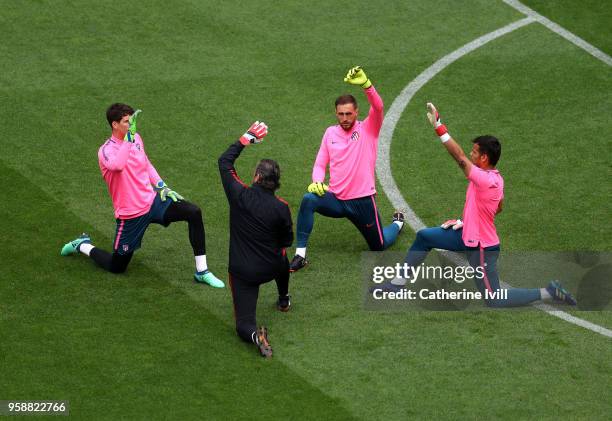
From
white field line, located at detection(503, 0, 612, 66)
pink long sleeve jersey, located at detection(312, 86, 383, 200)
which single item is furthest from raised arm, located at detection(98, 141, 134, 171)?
white field line, located at detection(503, 0, 612, 66)

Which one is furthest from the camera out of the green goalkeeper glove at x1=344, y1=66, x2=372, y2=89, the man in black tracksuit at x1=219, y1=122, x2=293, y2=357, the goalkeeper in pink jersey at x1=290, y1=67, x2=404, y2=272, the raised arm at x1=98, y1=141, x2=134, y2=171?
the goalkeeper in pink jersey at x1=290, y1=67, x2=404, y2=272

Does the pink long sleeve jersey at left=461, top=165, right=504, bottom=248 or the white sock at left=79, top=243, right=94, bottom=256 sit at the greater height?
the pink long sleeve jersey at left=461, top=165, right=504, bottom=248

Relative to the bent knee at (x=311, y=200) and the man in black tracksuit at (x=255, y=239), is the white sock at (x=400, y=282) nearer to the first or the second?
the bent knee at (x=311, y=200)

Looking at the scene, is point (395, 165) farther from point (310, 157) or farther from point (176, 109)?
point (176, 109)

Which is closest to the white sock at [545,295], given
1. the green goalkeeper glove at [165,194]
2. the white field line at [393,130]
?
the white field line at [393,130]

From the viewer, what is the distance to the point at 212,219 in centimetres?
1606

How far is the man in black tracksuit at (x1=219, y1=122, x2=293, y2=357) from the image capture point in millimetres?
12969

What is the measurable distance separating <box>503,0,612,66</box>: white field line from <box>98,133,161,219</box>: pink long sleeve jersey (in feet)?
30.6

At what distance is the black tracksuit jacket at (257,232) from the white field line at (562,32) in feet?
30.5

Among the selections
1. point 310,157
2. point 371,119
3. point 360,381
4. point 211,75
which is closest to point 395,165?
point 310,157

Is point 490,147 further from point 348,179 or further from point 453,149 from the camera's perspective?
point 348,179

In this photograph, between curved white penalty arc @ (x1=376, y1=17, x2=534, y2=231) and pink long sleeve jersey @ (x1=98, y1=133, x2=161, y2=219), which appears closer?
pink long sleeve jersey @ (x1=98, y1=133, x2=161, y2=219)

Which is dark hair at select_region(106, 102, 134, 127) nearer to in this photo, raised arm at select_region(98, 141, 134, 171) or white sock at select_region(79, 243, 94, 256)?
raised arm at select_region(98, 141, 134, 171)

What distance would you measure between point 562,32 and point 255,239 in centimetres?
1013
